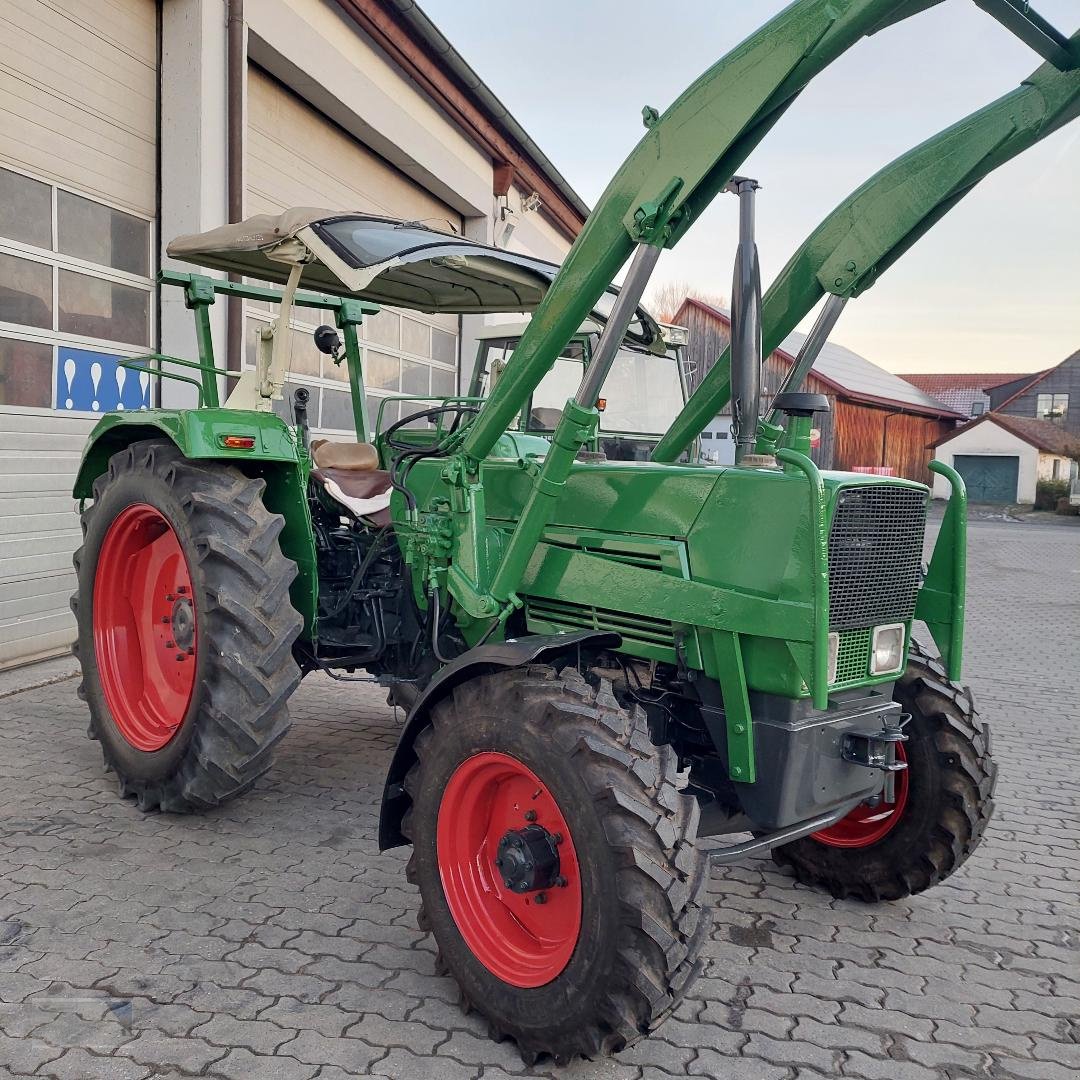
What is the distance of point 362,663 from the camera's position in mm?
3924

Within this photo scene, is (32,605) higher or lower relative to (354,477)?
lower

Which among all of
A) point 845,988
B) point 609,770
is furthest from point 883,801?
point 609,770

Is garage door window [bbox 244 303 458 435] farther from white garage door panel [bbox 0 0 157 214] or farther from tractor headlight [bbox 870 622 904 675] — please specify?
tractor headlight [bbox 870 622 904 675]

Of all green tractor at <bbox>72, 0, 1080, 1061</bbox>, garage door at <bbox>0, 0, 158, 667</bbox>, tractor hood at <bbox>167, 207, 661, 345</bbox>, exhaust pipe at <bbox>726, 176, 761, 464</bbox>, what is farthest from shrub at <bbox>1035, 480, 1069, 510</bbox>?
exhaust pipe at <bbox>726, 176, 761, 464</bbox>

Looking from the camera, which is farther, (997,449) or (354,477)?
(997,449)

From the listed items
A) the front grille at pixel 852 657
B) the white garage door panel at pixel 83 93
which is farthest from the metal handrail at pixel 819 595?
the white garage door panel at pixel 83 93

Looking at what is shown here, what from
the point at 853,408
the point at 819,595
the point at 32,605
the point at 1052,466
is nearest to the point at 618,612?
the point at 819,595

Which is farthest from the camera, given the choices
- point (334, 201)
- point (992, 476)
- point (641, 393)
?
point (992, 476)

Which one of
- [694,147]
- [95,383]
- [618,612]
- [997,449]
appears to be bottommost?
[618,612]

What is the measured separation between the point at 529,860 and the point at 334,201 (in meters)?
7.38

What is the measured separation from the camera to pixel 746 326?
102 inches

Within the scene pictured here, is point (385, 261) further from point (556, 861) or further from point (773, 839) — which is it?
point (773, 839)

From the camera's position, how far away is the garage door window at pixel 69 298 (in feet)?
18.4

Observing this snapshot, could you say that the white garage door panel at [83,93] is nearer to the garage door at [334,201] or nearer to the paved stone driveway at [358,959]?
the garage door at [334,201]
